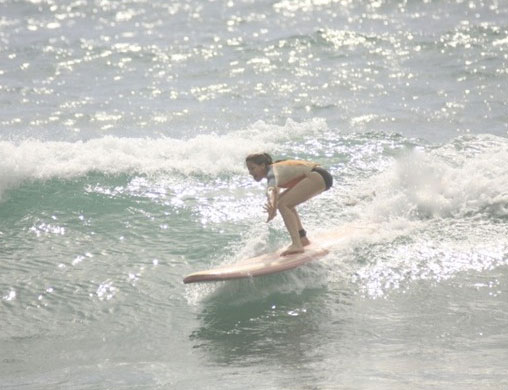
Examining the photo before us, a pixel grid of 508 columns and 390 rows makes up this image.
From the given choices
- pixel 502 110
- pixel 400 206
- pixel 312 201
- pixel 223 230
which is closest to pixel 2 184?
pixel 223 230

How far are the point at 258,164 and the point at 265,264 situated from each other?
0.95 meters

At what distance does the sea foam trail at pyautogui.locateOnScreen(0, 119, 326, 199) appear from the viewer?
1220cm

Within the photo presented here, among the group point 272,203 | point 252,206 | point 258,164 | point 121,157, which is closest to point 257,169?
point 258,164

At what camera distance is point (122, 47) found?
2105 cm

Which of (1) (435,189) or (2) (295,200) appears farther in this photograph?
(1) (435,189)

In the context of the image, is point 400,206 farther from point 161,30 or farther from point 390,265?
point 161,30

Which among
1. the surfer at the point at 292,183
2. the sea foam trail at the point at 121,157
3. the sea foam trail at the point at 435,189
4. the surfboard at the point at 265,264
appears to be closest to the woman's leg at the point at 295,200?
the surfer at the point at 292,183

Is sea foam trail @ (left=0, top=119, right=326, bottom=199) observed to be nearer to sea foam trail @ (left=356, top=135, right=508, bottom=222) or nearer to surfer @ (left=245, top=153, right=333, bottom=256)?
sea foam trail @ (left=356, top=135, right=508, bottom=222)

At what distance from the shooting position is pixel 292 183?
897 centimetres

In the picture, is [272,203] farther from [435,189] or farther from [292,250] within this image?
[435,189]

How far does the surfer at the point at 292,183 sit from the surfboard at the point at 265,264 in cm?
11

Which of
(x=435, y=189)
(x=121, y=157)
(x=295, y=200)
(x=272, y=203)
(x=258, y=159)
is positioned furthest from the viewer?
(x=121, y=157)

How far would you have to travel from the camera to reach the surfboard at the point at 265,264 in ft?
27.1

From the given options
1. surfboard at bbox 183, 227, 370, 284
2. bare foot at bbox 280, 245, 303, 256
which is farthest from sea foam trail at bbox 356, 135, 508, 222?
bare foot at bbox 280, 245, 303, 256
